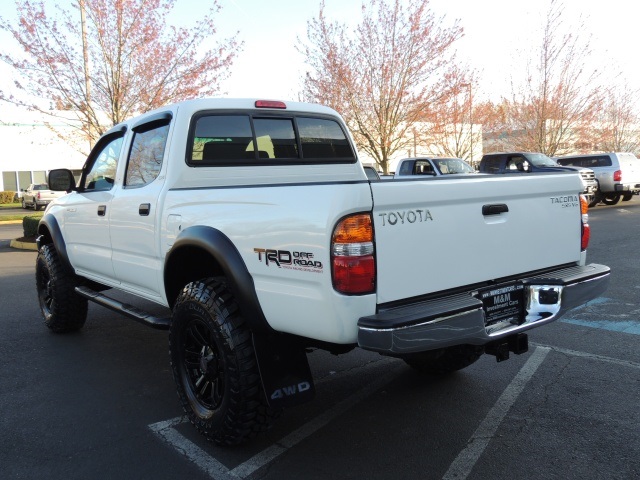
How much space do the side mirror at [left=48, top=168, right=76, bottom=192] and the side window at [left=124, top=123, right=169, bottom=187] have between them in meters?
1.02

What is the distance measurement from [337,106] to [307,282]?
19.3 meters

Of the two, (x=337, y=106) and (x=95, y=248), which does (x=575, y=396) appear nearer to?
(x=95, y=248)

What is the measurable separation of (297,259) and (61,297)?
3701 millimetres

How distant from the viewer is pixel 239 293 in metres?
2.85

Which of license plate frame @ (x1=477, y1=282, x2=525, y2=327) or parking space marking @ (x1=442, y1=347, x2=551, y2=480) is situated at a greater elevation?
license plate frame @ (x1=477, y1=282, x2=525, y2=327)

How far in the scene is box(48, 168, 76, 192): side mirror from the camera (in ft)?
16.2

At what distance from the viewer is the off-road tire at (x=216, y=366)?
288 centimetres

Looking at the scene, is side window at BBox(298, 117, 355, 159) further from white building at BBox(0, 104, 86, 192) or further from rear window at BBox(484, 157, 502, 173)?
white building at BBox(0, 104, 86, 192)

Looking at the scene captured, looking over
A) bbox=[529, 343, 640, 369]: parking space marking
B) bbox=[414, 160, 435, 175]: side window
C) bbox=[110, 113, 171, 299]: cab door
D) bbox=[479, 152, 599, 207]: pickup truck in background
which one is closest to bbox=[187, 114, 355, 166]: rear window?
bbox=[110, 113, 171, 299]: cab door

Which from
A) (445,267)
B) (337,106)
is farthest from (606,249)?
(337,106)

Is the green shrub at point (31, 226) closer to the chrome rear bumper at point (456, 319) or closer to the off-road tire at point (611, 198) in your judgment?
the chrome rear bumper at point (456, 319)

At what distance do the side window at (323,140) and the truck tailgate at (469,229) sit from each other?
1842mm

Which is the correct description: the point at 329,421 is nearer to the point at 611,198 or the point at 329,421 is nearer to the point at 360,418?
the point at 360,418

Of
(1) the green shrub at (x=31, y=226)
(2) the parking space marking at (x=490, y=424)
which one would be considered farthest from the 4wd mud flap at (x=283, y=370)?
(1) the green shrub at (x=31, y=226)
